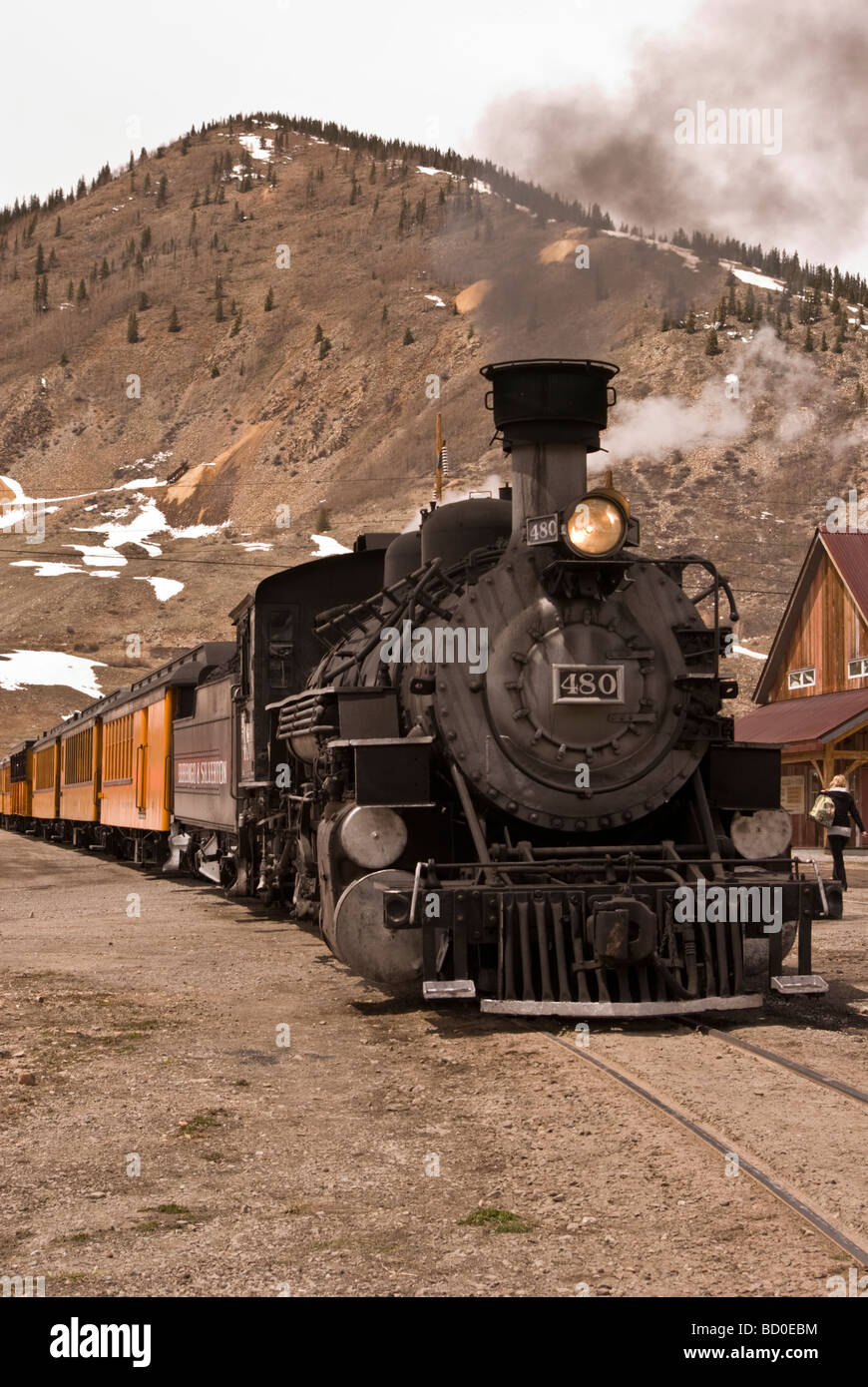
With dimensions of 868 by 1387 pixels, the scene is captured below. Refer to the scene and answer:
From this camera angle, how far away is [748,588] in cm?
7819

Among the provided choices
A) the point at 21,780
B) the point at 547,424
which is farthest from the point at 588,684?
the point at 21,780

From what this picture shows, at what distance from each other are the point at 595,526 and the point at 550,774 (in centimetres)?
161

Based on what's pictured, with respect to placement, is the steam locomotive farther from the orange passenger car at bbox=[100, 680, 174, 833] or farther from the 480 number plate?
the orange passenger car at bbox=[100, 680, 174, 833]

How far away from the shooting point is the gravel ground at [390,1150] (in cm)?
480

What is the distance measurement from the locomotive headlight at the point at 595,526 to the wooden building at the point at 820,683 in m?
22.5

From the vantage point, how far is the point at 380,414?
146375 millimetres

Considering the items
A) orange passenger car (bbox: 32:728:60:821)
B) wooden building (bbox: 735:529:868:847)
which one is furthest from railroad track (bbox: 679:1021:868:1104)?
orange passenger car (bbox: 32:728:60:821)

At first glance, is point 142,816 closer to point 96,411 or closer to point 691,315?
point 691,315

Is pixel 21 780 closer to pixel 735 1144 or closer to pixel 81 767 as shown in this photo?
pixel 81 767

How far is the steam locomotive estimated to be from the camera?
9094 millimetres

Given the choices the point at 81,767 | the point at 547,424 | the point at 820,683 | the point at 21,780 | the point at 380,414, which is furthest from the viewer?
the point at 380,414

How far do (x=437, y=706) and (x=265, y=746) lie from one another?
471 cm

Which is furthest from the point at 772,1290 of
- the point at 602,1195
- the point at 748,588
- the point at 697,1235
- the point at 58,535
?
the point at 58,535

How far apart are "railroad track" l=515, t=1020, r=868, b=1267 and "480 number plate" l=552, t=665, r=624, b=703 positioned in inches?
81.3
